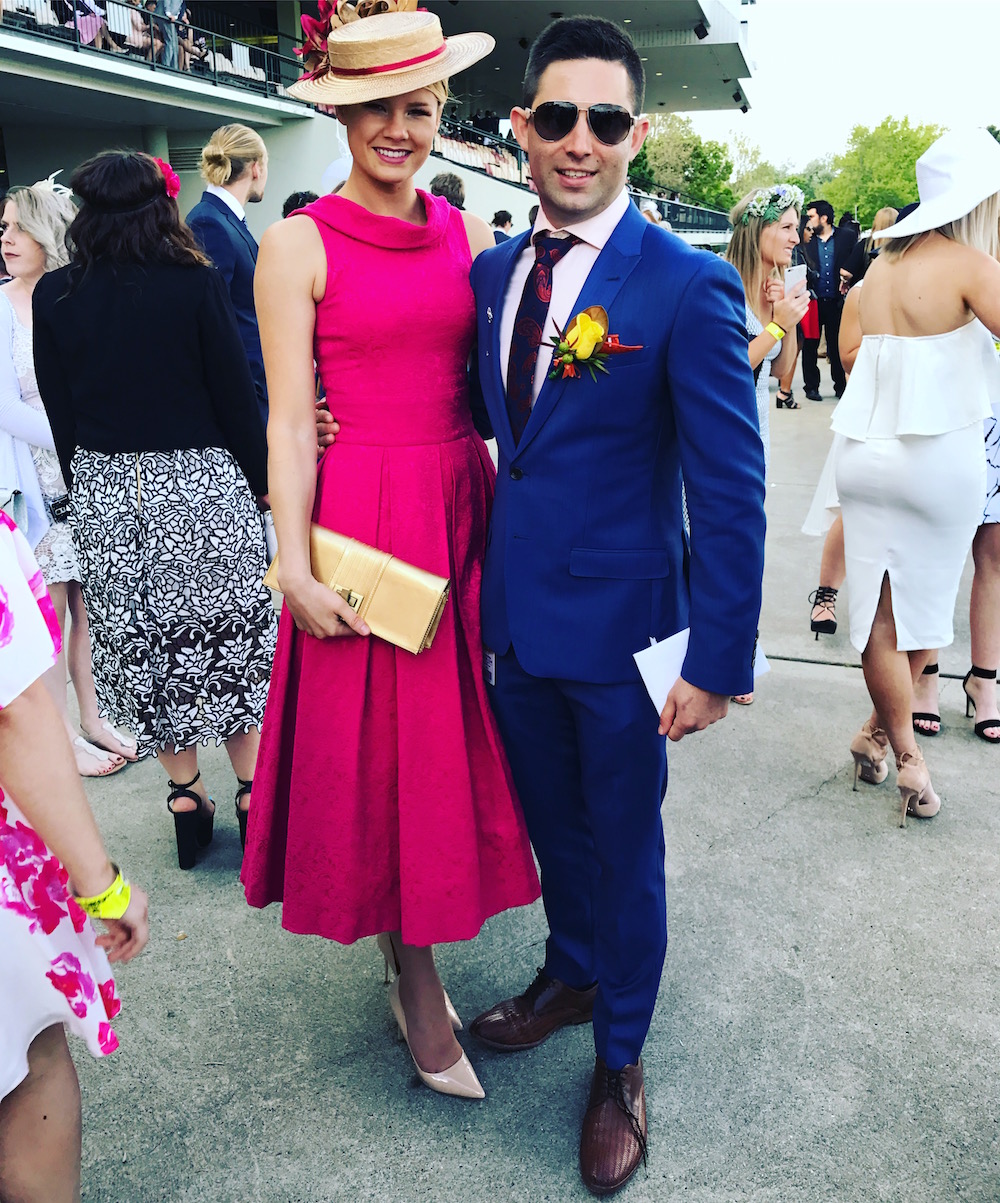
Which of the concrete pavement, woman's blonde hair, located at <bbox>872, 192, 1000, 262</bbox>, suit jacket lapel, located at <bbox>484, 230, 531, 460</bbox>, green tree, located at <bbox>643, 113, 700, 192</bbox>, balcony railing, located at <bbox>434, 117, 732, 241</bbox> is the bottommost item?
the concrete pavement

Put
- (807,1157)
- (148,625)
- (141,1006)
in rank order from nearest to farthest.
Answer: (807,1157)
(141,1006)
(148,625)

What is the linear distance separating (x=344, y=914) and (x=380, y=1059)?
0.51m

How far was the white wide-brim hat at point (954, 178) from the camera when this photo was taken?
120 inches

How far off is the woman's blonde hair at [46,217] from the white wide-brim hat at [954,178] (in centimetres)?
287

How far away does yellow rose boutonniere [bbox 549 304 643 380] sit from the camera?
179 centimetres

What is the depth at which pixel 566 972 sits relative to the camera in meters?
2.48

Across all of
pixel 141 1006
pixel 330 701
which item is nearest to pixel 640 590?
pixel 330 701

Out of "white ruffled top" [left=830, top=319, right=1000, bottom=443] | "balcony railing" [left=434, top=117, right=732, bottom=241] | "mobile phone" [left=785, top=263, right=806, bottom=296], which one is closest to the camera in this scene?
"white ruffled top" [left=830, top=319, right=1000, bottom=443]

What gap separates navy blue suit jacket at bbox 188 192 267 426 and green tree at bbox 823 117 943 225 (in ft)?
184

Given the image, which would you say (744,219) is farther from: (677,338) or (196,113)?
(196,113)

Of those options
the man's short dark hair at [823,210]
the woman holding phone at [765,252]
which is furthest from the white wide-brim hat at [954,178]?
the man's short dark hair at [823,210]

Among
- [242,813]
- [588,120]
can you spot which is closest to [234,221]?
[242,813]

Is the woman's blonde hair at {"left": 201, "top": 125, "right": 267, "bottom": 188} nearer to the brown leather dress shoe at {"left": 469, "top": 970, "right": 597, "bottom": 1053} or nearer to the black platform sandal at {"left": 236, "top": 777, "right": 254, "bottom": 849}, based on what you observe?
the black platform sandal at {"left": 236, "top": 777, "right": 254, "bottom": 849}

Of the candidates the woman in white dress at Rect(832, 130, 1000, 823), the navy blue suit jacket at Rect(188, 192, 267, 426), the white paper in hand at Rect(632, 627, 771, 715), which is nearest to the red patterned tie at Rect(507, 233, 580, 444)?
the white paper in hand at Rect(632, 627, 771, 715)
